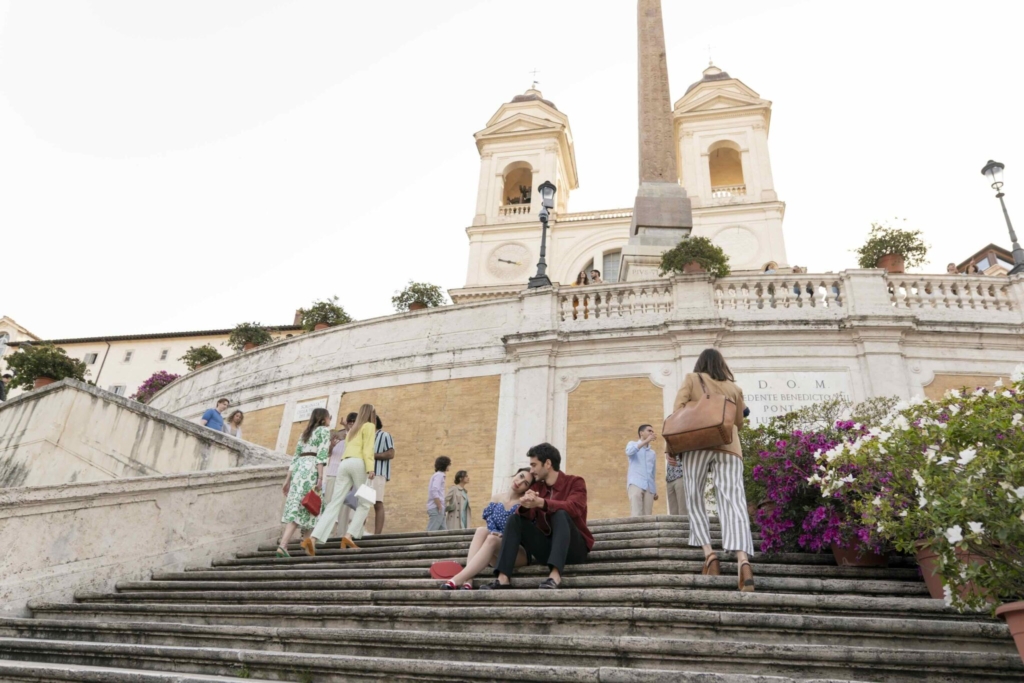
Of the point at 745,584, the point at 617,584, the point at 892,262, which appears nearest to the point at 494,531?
the point at 617,584

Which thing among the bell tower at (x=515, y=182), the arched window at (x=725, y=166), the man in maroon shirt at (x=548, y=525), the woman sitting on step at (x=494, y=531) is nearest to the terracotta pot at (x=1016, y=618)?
the man in maroon shirt at (x=548, y=525)

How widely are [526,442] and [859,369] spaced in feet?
19.4

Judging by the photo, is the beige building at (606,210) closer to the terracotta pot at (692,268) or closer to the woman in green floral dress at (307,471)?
the terracotta pot at (692,268)

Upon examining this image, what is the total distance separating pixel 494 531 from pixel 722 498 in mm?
1820

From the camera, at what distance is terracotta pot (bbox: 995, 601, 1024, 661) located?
348 cm

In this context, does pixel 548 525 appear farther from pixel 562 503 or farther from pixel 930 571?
pixel 930 571

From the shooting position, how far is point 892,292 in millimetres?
13594

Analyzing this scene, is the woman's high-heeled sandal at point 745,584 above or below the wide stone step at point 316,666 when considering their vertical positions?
above

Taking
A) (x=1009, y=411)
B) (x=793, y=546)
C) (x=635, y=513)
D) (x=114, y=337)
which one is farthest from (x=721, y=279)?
(x=114, y=337)

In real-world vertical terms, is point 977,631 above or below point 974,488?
below

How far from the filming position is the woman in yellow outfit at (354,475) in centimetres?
812

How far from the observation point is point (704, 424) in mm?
5531

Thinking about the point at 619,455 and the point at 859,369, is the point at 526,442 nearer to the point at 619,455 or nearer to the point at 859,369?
the point at 619,455

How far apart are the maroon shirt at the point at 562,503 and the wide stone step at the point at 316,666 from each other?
182 centimetres
